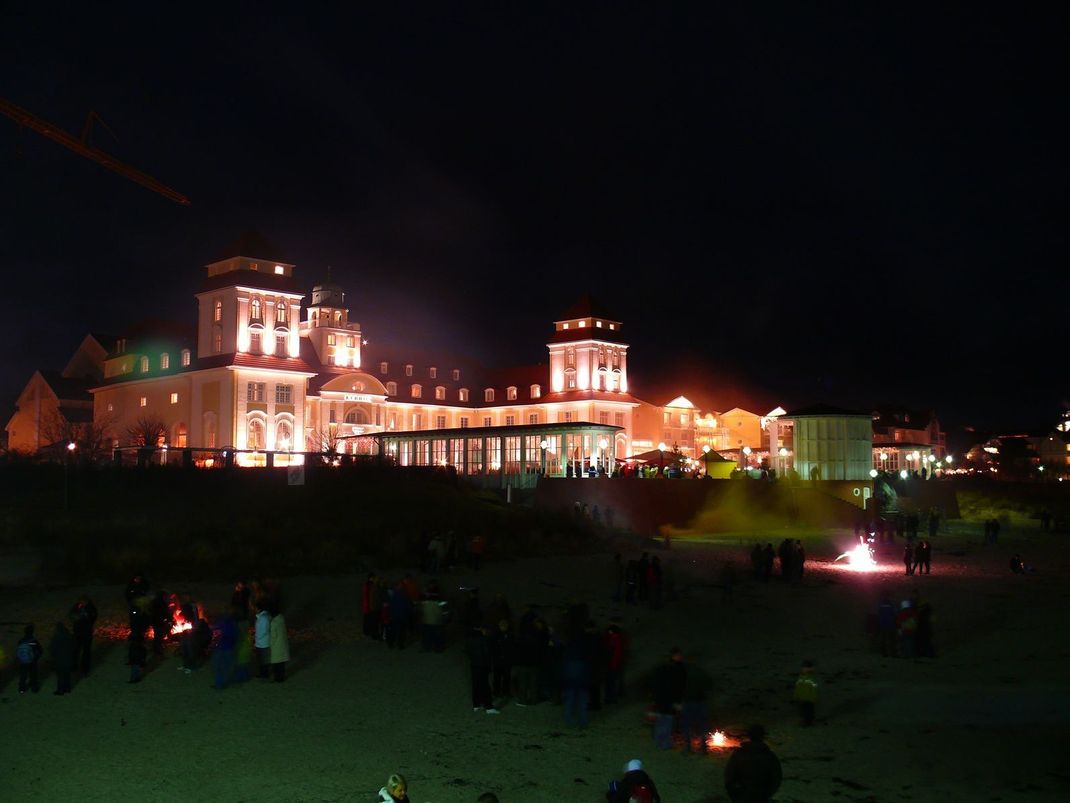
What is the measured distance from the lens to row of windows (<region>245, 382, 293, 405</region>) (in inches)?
2758

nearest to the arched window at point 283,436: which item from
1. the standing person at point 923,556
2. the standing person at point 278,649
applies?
the standing person at point 923,556

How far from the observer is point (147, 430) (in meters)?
70.9

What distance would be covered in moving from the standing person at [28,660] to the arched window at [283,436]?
178 feet

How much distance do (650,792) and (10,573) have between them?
23.6 m

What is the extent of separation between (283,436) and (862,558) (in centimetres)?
4325

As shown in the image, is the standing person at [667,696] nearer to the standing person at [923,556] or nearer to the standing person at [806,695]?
the standing person at [806,695]

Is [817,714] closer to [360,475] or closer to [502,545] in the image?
[502,545]

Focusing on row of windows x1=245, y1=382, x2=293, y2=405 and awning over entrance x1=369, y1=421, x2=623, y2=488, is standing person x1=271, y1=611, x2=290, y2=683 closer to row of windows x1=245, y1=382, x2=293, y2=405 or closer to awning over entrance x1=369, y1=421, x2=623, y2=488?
awning over entrance x1=369, y1=421, x2=623, y2=488

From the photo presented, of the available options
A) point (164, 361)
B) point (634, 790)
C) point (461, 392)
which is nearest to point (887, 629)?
point (634, 790)

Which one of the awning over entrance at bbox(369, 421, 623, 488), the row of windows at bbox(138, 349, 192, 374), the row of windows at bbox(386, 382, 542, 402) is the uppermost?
the row of windows at bbox(138, 349, 192, 374)

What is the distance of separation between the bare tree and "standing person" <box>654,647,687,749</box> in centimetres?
5947

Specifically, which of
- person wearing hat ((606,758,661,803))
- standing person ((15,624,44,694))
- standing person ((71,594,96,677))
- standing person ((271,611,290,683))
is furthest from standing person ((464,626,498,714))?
standing person ((15,624,44,694))

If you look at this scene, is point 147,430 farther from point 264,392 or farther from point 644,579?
point 644,579

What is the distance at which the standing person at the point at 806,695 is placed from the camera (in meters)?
15.3
